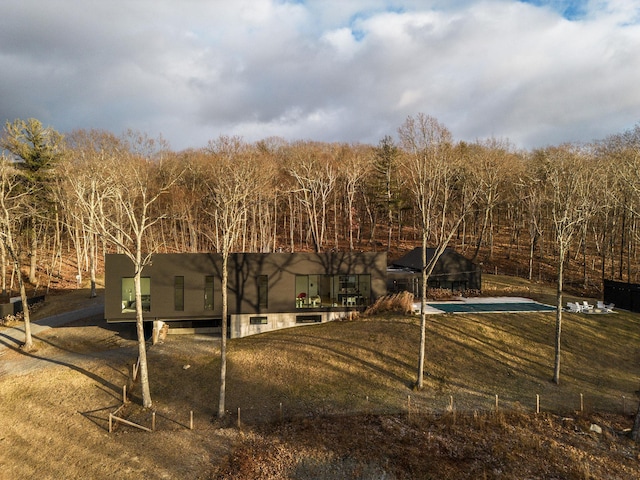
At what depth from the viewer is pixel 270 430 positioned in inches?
479

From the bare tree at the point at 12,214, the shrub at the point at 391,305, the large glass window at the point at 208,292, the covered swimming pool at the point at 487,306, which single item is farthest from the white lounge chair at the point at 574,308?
the bare tree at the point at 12,214

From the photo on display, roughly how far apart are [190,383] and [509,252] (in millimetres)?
39325

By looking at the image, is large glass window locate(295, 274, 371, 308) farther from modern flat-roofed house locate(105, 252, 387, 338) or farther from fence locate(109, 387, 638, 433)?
Answer: fence locate(109, 387, 638, 433)

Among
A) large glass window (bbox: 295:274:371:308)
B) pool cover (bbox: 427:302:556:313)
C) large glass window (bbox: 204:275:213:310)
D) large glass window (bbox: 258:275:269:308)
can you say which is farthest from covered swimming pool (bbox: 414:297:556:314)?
large glass window (bbox: 204:275:213:310)

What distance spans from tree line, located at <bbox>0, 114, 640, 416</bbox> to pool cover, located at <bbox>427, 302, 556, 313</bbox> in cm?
452

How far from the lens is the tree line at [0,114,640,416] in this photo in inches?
783

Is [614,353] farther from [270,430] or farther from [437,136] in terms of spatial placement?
[270,430]

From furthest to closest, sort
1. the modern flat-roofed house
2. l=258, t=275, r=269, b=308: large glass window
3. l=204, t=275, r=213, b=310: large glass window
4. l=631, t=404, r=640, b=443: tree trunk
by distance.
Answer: l=258, t=275, r=269, b=308: large glass window → l=204, t=275, r=213, b=310: large glass window → the modern flat-roofed house → l=631, t=404, r=640, b=443: tree trunk

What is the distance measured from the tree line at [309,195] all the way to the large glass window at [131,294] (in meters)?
1.60

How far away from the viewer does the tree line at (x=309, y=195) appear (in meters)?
19.9

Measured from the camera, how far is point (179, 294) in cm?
1955

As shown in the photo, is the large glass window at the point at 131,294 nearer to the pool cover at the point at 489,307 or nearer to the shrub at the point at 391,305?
the shrub at the point at 391,305

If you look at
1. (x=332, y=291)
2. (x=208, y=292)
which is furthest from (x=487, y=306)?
(x=208, y=292)

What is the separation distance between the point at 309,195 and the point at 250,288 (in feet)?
95.1
